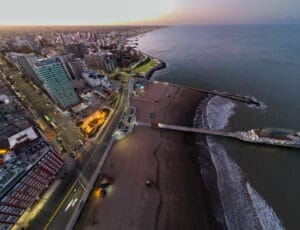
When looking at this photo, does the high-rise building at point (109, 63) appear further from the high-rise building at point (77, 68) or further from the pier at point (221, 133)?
the pier at point (221, 133)

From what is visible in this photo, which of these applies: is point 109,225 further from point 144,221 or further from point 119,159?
point 119,159

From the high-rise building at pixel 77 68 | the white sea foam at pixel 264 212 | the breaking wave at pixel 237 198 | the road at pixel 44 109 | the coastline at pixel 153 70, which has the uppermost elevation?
the high-rise building at pixel 77 68

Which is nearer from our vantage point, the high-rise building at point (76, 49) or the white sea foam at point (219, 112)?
the white sea foam at point (219, 112)

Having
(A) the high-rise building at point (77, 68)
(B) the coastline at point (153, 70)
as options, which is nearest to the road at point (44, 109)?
(A) the high-rise building at point (77, 68)

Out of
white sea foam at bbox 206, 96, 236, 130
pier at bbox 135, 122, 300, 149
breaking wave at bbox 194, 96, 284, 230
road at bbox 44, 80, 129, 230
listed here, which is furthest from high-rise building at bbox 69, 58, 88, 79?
breaking wave at bbox 194, 96, 284, 230

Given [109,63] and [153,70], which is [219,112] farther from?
[109,63]

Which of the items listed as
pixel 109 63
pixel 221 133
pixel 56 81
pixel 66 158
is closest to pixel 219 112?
pixel 221 133
